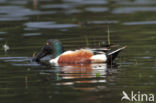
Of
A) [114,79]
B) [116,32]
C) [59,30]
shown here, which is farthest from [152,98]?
[59,30]

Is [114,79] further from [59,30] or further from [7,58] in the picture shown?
[59,30]

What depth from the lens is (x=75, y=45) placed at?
1532 centimetres

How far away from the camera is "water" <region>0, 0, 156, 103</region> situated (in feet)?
32.0

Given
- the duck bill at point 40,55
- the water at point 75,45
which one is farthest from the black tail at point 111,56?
the duck bill at point 40,55

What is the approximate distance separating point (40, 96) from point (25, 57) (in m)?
4.34

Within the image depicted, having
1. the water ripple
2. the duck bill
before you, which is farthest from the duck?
the water ripple

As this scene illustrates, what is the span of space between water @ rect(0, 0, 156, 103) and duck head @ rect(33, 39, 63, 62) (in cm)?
30

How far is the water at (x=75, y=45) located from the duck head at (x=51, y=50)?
298 mm

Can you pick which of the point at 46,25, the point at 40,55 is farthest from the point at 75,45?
the point at 46,25

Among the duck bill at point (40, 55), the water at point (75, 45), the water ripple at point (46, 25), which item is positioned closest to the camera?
the water at point (75, 45)

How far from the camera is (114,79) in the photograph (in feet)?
35.0

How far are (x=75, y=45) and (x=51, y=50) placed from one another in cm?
159

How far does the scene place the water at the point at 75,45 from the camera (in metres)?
9.75

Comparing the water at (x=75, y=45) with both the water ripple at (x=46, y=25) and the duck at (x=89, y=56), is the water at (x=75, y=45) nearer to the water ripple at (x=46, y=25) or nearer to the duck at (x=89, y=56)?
the water ripple at (x=46, y=25)
